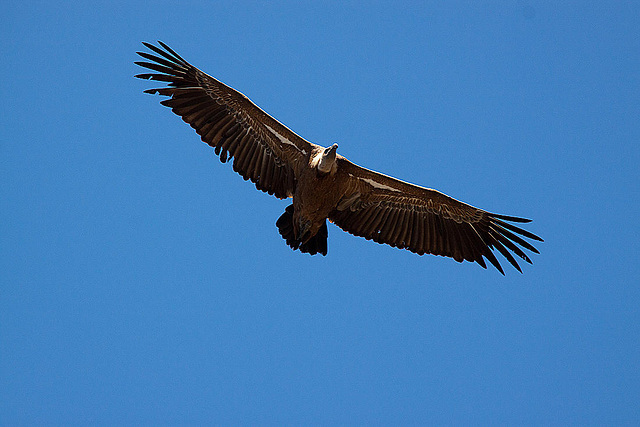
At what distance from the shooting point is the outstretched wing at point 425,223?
11109mm

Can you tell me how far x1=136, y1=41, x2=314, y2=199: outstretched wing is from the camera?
1069 cm

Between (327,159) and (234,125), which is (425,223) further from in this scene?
(234,125)

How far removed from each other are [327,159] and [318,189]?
50 centimetres

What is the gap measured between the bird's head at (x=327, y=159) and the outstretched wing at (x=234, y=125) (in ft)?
1.67

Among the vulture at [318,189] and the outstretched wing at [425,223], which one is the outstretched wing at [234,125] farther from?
the outstretched wing at [425,223]

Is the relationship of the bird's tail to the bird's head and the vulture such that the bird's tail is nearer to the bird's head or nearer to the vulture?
the vulture

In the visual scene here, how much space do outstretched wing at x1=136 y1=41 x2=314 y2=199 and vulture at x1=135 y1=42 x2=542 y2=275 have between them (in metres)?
0.01

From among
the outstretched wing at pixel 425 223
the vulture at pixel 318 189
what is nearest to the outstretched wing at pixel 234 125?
the vulture at pixel 318 189

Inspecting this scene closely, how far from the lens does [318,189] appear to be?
10.5 meters

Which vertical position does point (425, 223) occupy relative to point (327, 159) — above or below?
above

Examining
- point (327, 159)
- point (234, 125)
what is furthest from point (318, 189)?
point (234, 125)

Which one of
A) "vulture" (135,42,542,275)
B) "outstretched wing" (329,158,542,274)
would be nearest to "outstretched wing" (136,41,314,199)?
"vulture" (135,42,542,275)

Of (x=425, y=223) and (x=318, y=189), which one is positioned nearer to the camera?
(x=318, y=189)

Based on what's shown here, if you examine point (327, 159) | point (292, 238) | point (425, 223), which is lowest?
point (292, 238)
